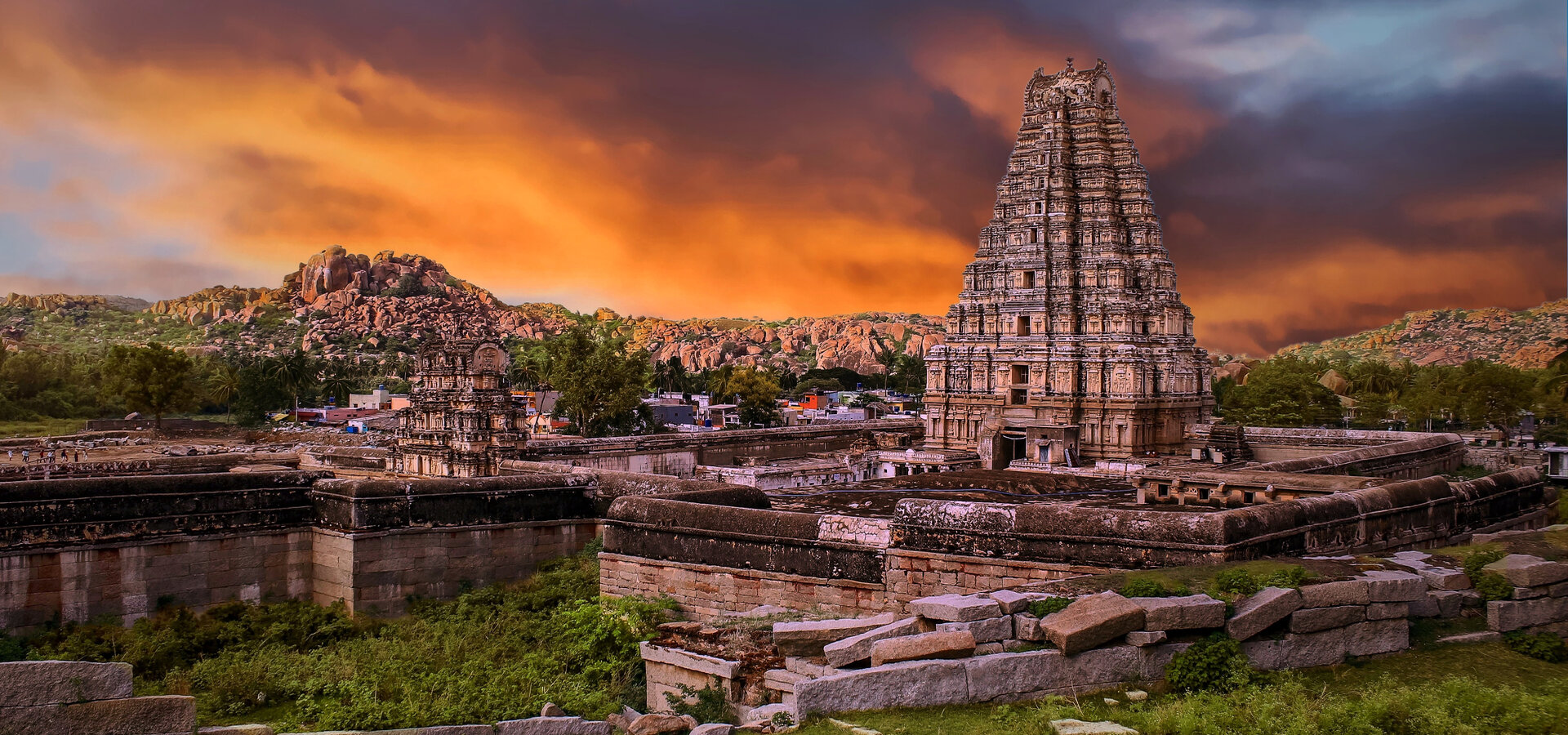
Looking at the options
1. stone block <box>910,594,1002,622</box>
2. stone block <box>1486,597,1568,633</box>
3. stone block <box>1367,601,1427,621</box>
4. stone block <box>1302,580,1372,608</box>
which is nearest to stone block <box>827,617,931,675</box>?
stone block <box>910,594,1002,622</box>

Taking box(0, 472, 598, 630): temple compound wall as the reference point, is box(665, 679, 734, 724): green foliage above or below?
below

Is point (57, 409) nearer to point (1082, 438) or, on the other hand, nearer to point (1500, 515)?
point (1082, 438)

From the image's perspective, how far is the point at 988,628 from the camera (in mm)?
9398

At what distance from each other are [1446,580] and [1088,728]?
4902mm

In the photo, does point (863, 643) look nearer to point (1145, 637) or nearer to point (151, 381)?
point (1145, 637)

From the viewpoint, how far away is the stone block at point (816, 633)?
10492 mm

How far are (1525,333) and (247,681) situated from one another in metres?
148

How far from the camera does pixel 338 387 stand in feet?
266

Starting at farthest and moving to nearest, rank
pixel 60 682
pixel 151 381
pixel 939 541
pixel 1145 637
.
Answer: pixel 151 381 → pixel 939 541 → pixel 1145 637 → pixel 60 682

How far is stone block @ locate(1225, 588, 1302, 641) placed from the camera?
9453 mm

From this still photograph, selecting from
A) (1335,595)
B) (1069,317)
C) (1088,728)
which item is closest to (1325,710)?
(1088,728)

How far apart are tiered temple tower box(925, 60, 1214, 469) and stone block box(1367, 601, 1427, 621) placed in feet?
94.8

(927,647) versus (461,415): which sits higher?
(461,415)

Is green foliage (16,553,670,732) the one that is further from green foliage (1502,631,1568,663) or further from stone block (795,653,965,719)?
green foliage (1502,631,1568,663)
